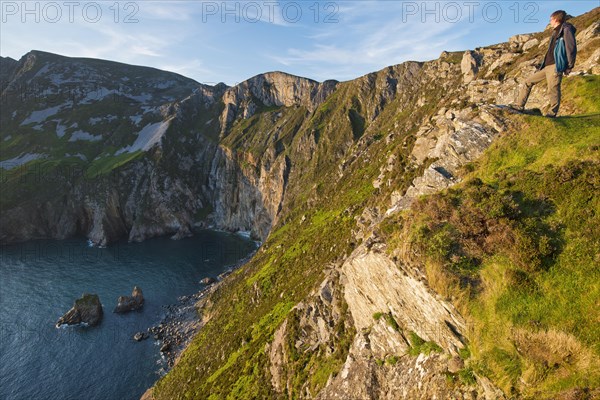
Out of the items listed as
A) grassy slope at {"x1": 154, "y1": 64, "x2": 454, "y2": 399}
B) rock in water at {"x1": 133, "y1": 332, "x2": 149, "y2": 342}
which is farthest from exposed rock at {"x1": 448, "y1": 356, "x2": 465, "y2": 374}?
rock in water at {"x1": 133, "y1": 332, "x2": 149, "y2": 342}

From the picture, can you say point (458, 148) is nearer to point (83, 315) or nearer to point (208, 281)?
point (208, 281)

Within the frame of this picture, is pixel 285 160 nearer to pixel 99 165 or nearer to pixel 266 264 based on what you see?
pixel 266 264

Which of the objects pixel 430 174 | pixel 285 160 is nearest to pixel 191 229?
pixel 285 160

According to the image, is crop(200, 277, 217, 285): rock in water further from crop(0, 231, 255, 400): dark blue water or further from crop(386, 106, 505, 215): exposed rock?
crop(386, 106, 505, 215): exposed rock

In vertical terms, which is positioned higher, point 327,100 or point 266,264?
point 327,100

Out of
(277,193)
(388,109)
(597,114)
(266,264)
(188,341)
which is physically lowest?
(188,341)

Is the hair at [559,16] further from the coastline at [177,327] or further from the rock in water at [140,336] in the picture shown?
the rock in water at [140,336]

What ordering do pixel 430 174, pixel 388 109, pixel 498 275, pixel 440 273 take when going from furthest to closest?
pixel 388 109
pixel 430 174
pixel 440 273
pixel 498 275
